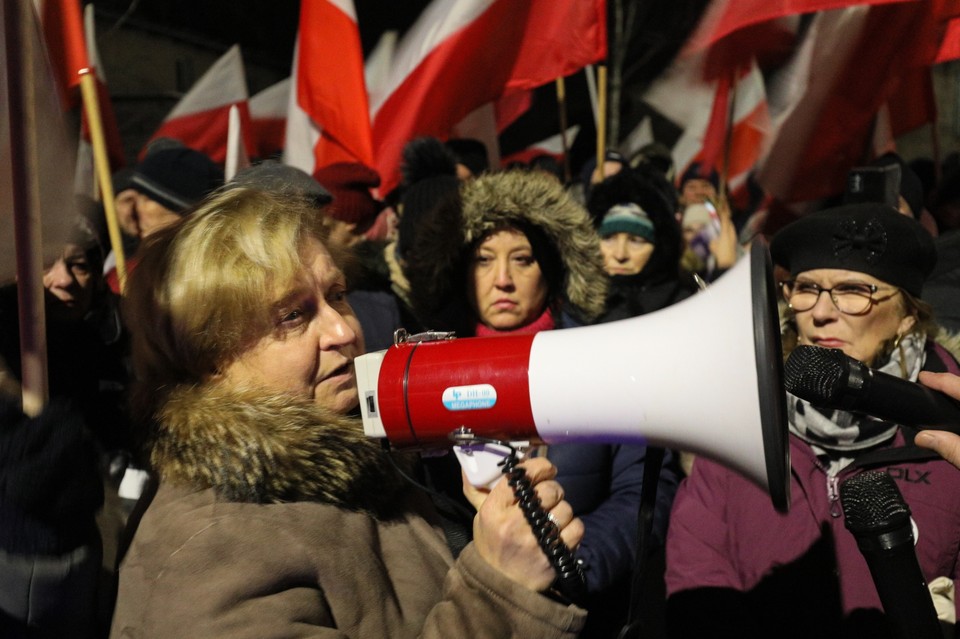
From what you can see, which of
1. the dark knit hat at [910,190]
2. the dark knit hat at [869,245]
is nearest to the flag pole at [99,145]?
the dark knit hat at [869,245]

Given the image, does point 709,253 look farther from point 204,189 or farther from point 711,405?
point 711,405

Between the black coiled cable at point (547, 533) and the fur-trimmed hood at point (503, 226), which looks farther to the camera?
the fur-trimmed hood at point (503, 226)

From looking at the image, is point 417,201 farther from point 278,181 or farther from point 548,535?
point 548,535

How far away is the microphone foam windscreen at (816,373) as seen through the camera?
62.1 inches

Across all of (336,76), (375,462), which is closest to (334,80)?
(336,76)

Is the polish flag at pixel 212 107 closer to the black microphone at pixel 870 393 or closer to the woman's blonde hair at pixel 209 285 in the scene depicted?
the woman's blonde hair at pixel 209 285

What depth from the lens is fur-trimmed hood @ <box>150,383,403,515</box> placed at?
5.18 feet

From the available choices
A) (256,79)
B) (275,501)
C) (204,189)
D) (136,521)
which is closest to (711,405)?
(275,501)

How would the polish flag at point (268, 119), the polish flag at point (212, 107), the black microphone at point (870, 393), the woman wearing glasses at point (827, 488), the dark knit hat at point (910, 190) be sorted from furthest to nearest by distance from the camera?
the polish flag at point (268, 119), the polish flag at point (212, 107), the dark knit hat at point (910, 190), the woman wearing glasses at point (827, 488), the black microphone at point (870, 393)

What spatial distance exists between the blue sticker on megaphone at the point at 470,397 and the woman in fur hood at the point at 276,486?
0.47ft

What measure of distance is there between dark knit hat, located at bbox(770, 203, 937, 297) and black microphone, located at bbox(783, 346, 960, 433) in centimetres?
79

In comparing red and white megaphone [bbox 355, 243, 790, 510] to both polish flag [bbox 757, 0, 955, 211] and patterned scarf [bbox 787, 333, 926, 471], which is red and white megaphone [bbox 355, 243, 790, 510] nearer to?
→ patterned scarf [bbox 787, 333, 926, 471]

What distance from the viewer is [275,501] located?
1601 mm

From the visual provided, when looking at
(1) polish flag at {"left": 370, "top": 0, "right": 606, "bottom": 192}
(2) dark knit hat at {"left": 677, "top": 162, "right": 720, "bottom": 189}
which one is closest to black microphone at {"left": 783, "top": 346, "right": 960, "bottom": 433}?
(1) polish flag at {"left": 370, "top": 0, "right": 606, "bottom": 192}
